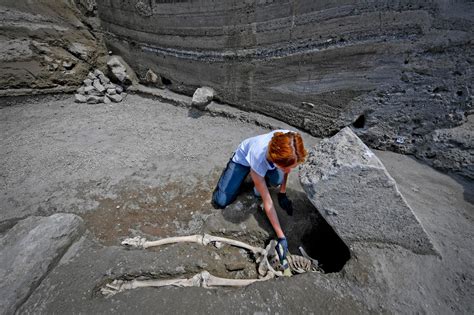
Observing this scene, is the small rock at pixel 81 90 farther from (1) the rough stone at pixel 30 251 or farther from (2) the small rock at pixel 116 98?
(1) the rough stone at pixel 30 251

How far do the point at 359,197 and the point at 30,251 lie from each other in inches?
100

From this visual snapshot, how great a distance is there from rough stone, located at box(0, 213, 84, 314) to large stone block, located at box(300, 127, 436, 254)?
205 cm

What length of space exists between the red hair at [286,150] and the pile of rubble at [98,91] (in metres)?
3.52

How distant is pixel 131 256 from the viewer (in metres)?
2.07

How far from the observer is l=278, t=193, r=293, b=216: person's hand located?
8.07 feet

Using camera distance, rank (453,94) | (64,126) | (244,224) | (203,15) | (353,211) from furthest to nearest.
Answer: (64,126)
(203,15)
(453,94)
(244,224)
(353,211)

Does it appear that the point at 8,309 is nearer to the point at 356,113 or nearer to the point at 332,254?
the point at 332,254

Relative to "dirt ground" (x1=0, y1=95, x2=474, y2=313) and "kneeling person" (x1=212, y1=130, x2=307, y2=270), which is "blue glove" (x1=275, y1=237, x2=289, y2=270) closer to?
"kneeling person" (x1=212, y1=130, x2=307, y2=270)

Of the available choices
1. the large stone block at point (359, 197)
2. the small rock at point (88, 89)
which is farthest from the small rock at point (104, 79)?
the large stone block at point (359, 197)

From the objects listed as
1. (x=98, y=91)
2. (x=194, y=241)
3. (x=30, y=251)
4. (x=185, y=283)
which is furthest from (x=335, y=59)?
(x=98, y=91)

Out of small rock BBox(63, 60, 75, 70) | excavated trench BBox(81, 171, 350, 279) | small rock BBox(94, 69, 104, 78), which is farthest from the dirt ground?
small rock BBox(94, 69, 104, 78)

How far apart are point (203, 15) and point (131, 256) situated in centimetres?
311

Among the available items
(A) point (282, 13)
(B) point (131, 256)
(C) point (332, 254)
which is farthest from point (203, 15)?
(C) point (332, 254)

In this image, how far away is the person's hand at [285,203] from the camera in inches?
96.8
